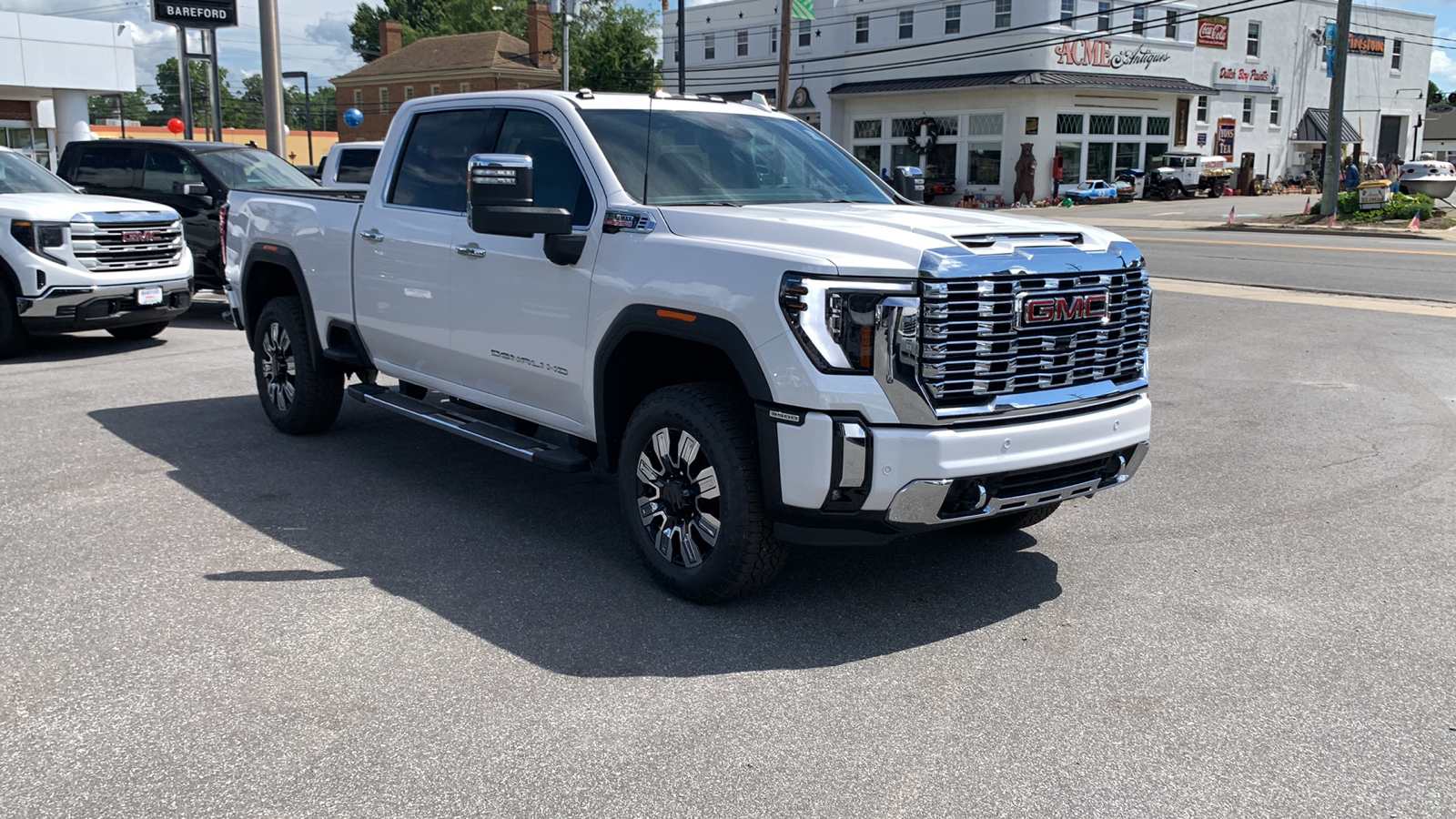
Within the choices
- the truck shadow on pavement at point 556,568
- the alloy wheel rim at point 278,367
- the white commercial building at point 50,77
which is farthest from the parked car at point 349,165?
the white commercial building at point 50,77

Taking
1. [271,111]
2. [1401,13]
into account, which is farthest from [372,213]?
[1401,13]

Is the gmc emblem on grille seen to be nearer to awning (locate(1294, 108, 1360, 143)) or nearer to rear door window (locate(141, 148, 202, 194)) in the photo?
rear door window (locate(141, 148, 202, 194))

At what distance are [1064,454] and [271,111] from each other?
18.6m

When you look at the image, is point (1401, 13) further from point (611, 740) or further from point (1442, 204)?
point (611, 740)

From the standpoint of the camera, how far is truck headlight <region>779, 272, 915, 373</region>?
169 inches

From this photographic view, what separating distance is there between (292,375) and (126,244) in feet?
15.0

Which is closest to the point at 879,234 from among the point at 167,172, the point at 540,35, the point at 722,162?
the point at 722,162

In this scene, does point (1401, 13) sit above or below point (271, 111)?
above

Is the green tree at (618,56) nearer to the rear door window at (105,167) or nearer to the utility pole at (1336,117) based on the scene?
the utility pole at (1336,117)

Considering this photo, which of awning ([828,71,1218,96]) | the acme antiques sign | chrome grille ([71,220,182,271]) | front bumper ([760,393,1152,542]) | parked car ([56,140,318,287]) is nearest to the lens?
front bumper ([760,393,1152,542])

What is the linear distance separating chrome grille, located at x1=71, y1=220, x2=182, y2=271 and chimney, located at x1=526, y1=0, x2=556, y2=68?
58.5 m

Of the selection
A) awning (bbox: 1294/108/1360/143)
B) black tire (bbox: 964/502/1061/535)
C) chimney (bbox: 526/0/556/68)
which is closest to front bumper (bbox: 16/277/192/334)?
black tire (bbox: 964/502/1061/535)

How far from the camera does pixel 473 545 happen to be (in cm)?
571

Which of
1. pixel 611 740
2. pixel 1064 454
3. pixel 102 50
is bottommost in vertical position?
pixel 611 740
